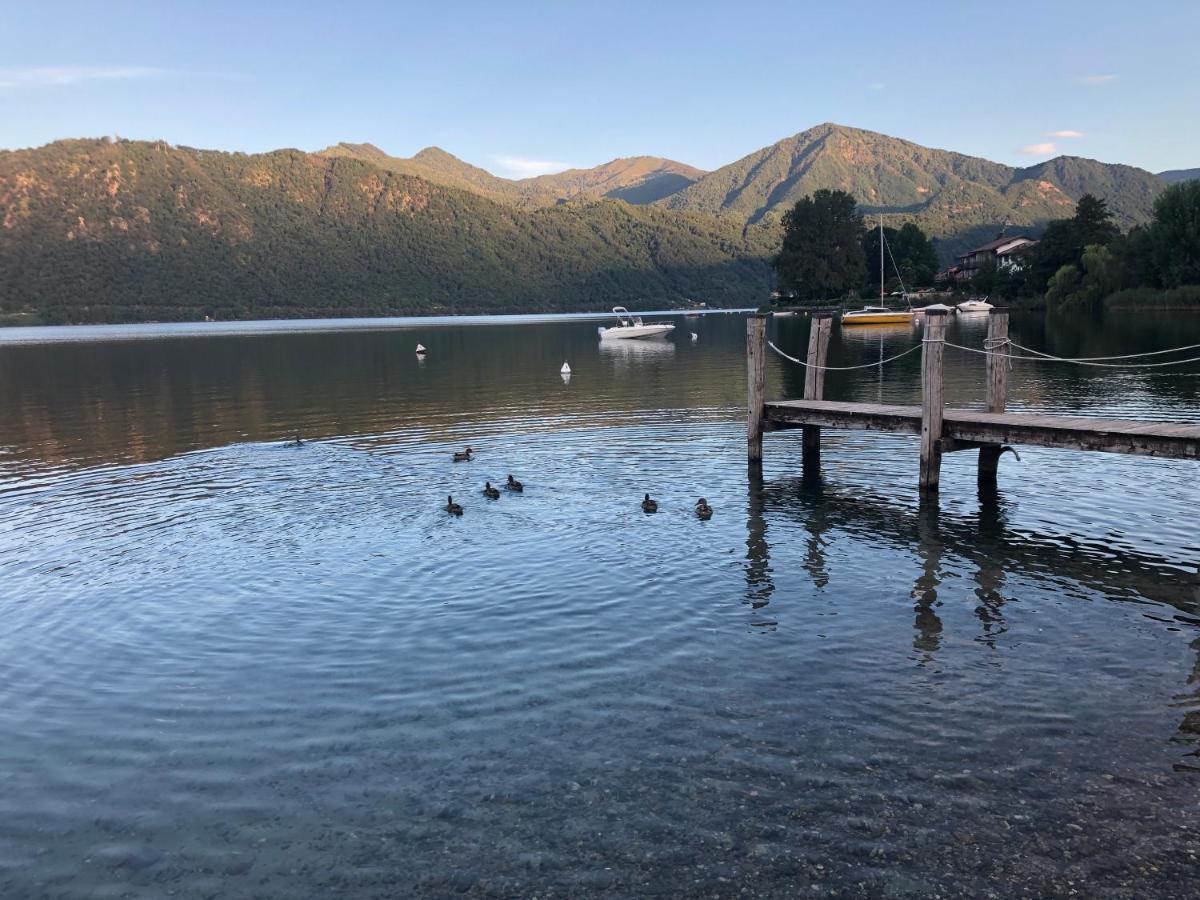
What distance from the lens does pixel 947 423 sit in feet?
72.1

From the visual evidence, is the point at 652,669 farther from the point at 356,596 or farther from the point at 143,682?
the point at 143,682

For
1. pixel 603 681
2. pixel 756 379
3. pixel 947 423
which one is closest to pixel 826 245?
pixel 756 379

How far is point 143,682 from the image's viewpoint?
13047 millimetres

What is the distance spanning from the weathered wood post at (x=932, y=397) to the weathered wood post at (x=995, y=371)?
1824mm

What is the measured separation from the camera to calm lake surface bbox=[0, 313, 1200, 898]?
8.33 metres

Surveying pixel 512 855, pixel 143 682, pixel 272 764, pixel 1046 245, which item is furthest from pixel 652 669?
pixel 1046 245

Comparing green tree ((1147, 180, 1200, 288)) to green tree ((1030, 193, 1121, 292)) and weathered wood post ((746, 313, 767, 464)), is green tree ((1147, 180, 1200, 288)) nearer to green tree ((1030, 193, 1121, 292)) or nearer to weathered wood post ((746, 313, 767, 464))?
green tree ((1030, 193, 1121, 292))

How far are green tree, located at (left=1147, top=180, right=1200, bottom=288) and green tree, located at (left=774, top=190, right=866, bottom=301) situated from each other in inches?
2439

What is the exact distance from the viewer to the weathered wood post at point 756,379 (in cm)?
2639

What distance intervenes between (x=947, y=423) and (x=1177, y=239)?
10315cm

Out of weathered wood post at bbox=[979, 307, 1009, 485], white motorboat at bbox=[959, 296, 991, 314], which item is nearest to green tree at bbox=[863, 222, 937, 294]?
white motorboat at bbox=[959, 296, 991, 314]

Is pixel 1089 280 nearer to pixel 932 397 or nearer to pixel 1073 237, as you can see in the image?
pixel 1073 237

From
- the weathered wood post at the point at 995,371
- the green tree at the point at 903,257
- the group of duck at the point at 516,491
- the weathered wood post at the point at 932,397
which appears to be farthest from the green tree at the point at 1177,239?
the group of duck at the point at 516,491

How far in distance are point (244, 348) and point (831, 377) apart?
79108mm
